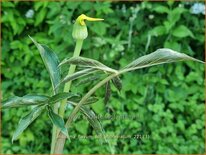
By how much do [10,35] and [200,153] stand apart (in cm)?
97

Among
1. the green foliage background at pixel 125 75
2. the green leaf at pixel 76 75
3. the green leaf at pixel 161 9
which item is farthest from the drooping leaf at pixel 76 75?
the green leaf at pixel 161 9

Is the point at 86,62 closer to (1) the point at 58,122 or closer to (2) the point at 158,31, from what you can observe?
(1) the point at 58,122

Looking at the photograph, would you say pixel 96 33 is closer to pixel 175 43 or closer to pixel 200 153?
pixel 175 43

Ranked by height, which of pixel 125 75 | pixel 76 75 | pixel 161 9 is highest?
pixel 161 9

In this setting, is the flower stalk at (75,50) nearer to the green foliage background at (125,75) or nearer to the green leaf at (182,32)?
the green foliage background at (125,75)

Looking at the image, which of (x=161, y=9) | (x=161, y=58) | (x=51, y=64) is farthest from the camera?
(x=161, y=9)

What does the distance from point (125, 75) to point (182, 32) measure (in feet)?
0.98

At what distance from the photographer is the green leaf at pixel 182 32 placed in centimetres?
203

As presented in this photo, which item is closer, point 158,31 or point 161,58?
point 161,58

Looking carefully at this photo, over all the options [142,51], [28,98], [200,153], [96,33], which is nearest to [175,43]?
[142,51]

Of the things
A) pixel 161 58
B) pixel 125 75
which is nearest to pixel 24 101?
pixel 161 58

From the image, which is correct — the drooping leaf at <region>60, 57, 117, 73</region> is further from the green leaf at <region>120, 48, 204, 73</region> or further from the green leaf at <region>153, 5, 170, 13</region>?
the green leaf at <region>153, 5, 170, 13</region>

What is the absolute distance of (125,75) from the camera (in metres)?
2.09

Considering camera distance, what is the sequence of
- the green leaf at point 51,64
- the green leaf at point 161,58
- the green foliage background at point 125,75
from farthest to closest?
the green foliage background at point 125,75 < the green leaf at point 51,64 < the green leaf at point 161,58
